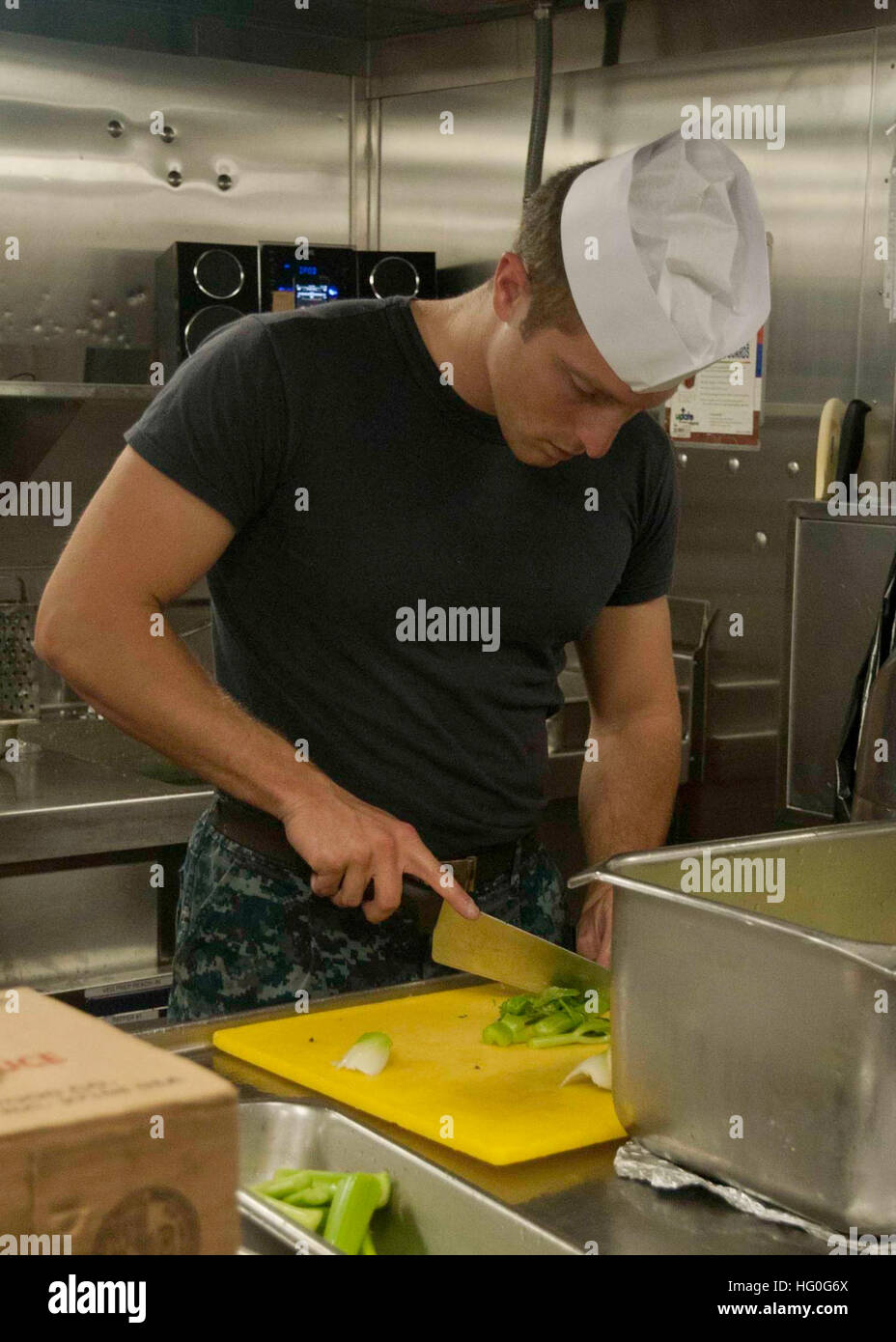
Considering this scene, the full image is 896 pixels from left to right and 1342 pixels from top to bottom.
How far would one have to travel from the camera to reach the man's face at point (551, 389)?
1391 mm

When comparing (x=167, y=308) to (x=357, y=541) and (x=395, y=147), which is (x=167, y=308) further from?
(x=357, y=541)

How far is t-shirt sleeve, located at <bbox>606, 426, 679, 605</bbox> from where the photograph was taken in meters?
1.70

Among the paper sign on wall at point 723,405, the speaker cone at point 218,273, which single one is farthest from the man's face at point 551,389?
the speaker cone at point 218,273

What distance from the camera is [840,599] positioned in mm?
2262

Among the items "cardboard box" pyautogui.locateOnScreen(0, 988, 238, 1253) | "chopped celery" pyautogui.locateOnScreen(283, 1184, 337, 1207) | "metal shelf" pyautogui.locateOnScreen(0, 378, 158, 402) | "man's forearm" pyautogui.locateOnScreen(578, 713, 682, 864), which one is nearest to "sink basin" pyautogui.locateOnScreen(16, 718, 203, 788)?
"metal shelf" pyautogui.locateOnScreen(0, 378, 158, 402)

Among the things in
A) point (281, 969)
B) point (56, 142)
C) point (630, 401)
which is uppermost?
point (56, 142)

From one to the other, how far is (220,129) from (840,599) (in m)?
1.48

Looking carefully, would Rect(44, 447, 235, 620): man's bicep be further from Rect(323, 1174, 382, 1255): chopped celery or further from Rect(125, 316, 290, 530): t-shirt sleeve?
Rect(323, 1174, 382, 1255): chopped celery

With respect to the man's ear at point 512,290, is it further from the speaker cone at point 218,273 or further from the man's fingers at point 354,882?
the speaker cone at point 218,273

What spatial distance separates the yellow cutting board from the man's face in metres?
0.49

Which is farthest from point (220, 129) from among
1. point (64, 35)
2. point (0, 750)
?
point (0, 750)

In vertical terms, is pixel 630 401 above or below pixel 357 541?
above

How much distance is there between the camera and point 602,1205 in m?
1.01
